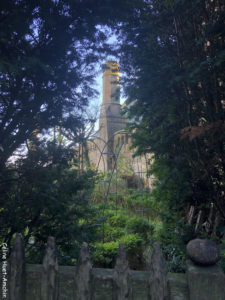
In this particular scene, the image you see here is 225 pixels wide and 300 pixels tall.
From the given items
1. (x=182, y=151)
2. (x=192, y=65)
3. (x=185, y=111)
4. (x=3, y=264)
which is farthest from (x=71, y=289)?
(x=192, y=65)

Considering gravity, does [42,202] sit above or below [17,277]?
above

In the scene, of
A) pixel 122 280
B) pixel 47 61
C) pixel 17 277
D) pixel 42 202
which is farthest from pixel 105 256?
pixel 47 61

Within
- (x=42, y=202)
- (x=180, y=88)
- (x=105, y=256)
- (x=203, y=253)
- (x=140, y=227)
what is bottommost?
→ (x=105, y=256)

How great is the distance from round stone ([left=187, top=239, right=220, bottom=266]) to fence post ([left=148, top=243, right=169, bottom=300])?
0.19 m

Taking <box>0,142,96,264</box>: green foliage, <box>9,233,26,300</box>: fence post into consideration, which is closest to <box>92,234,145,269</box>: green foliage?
<box>0,142,96,264</box>: green foliage

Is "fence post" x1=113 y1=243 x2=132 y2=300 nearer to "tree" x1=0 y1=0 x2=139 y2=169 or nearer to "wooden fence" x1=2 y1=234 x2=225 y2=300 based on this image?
"wooden fence" x1=2 y1=234 x2=225 y2=300

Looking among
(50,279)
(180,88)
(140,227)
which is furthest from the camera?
(140,227)

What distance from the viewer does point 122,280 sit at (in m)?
1.39

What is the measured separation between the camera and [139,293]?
1.40 metres

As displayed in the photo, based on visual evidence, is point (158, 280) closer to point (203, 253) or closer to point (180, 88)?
point (203, 253)

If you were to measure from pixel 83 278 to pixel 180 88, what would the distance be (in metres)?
2.14

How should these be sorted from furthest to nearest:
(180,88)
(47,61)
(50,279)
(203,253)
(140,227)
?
(140,227), (180,88), (47,61), (50,279), (203,253)

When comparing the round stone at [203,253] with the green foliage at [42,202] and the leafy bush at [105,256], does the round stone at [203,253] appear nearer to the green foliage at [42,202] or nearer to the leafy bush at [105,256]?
the green foliage at [42,202]

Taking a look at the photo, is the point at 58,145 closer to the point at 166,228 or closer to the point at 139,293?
the point at 139,293
